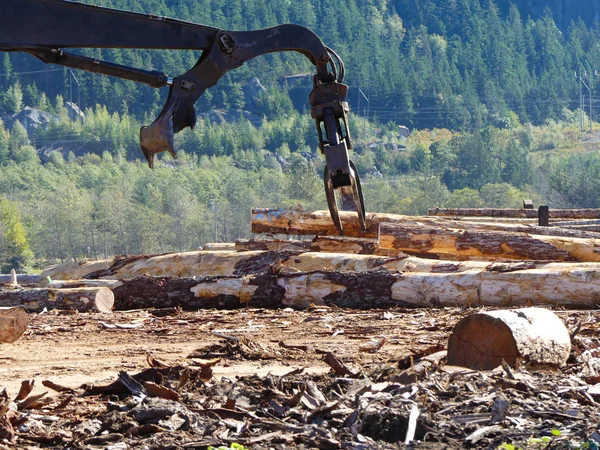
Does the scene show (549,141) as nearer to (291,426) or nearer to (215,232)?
(215,232)

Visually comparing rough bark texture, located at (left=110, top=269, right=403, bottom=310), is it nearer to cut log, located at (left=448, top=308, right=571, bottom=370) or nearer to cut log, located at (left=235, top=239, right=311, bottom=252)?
cut log, located at (left=235, top=239, right=311, bottom=252)

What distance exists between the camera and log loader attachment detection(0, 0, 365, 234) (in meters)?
7.40

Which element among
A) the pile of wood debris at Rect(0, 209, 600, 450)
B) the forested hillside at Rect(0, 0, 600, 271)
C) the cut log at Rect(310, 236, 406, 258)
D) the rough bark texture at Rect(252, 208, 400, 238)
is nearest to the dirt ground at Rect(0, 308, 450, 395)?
the pile of wood debris at Rect(0, 209, 600, 450)

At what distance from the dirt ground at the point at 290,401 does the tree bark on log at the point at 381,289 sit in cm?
203

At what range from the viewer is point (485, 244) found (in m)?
14.0

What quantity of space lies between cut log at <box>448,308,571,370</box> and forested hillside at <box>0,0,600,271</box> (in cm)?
10218

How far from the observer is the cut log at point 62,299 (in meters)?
12.4

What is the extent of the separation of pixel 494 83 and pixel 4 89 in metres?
82.7

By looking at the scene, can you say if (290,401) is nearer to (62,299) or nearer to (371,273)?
(371,273)

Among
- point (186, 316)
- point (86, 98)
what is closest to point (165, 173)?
point (86, 98)

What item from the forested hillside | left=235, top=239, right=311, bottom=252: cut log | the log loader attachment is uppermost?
the forested hillside

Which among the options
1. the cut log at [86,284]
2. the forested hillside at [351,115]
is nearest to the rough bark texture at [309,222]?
the cut log at [86,284]

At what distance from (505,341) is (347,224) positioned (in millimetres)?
8498

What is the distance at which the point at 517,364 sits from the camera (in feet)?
22.6
